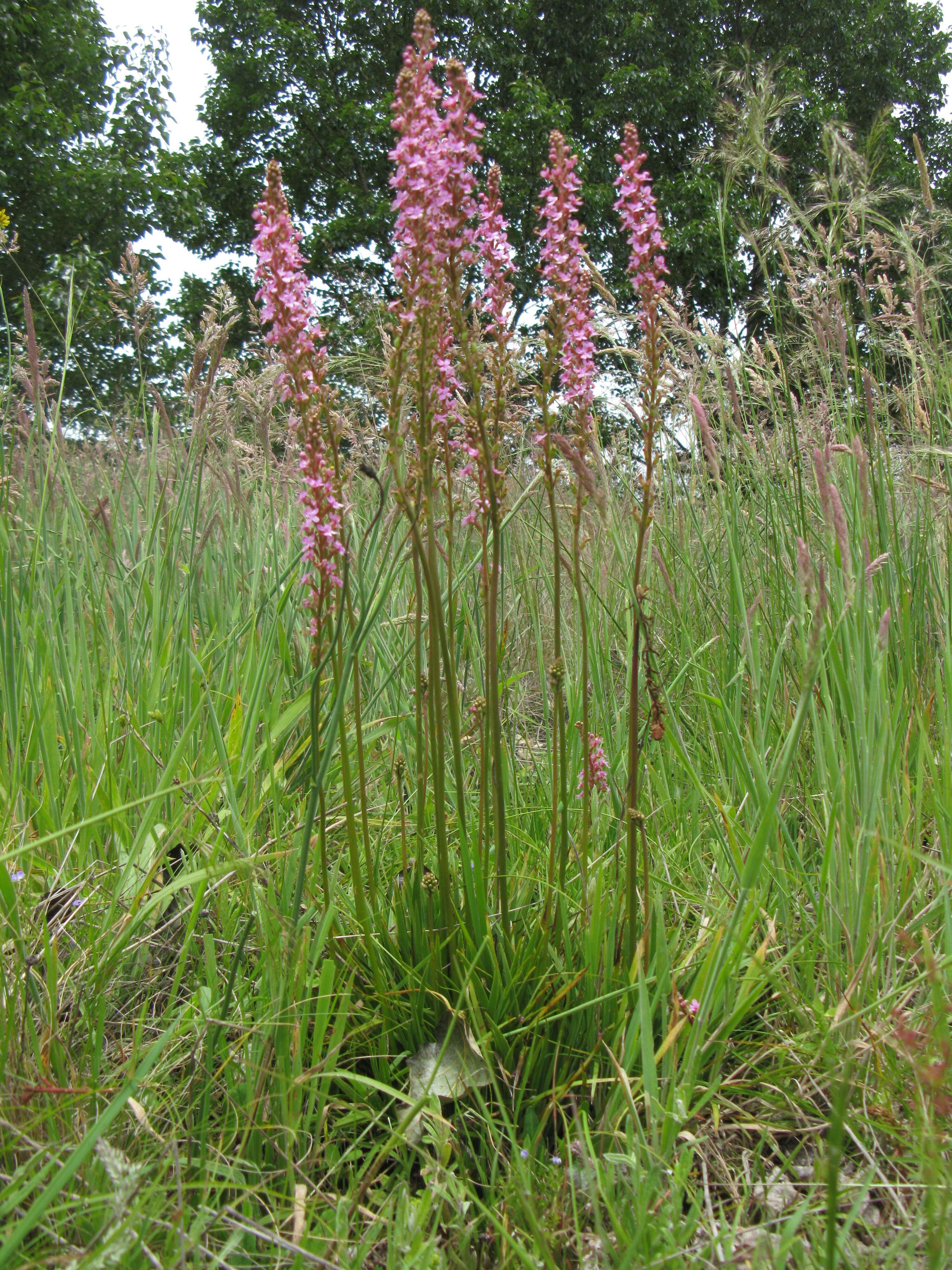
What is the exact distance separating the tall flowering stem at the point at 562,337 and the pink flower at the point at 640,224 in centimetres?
8

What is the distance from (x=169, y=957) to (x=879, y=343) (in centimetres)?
245

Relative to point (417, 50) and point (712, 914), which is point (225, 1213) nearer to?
point (712, 914)

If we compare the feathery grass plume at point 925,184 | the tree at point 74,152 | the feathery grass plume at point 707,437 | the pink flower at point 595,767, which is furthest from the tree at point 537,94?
the pink flower at point 595,767

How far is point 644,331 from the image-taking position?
135 cm

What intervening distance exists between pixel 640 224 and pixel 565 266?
0.42 ft

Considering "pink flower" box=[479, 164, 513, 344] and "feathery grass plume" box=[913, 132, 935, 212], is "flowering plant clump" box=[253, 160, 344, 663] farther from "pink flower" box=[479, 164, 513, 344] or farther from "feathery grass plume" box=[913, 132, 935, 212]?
"feathery grass plume" box=[913, 132, 935, 212]

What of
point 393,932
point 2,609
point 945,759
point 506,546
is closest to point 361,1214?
point 393,932

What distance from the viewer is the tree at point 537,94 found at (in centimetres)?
1504

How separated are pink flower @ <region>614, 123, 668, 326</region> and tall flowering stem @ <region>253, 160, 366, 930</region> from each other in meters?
0.50

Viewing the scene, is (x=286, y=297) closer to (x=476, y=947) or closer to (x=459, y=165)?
(x=459, y=165)

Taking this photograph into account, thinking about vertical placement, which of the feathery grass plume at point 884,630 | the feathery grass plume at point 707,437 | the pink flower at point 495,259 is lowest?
the feathery grass plume at point 884,630

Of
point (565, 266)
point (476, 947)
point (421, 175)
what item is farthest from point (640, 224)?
point (476, 947)

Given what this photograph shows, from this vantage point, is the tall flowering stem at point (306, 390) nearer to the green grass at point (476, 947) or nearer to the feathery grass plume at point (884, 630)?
the green grass at point (476, 947)

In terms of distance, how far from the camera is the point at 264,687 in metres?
2.00
